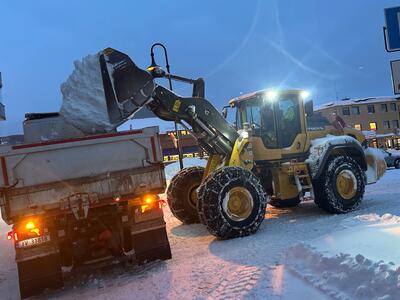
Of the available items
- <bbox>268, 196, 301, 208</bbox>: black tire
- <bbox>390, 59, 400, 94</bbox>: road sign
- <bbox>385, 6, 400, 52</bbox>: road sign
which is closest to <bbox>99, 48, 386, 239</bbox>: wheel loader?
<bbox>268, 196, 301, 208</bbox>: black tire

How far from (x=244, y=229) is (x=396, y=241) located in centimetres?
331

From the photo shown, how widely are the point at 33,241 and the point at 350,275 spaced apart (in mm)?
4210

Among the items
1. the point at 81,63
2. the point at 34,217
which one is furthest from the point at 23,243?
the point at 81,63

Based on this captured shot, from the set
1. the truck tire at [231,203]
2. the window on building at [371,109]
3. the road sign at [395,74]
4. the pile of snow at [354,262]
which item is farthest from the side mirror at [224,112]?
the window on building at [371,109]

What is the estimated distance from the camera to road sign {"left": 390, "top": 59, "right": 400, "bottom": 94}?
5.22m

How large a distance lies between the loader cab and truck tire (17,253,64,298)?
5.33 meters

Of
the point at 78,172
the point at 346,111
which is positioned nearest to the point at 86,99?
Answer: the point at 78,172

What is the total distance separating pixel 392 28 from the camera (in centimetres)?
529

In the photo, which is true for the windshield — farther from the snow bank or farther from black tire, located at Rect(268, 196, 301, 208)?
the snow bank

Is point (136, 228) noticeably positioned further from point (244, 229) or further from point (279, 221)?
point (279, 221)

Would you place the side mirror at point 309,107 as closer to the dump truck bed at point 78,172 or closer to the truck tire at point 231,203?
the truck tire at point 231,203

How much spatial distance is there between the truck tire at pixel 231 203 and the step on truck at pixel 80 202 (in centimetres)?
153

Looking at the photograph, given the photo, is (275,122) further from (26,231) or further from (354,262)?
(26,231)

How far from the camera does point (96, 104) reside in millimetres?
7742
